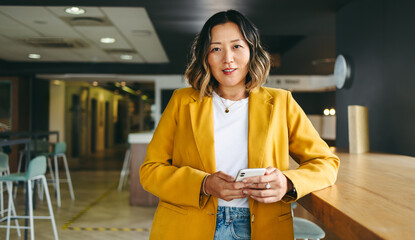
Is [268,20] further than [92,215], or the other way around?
[92,215]

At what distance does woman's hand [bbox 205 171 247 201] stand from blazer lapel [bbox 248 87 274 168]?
0.15m

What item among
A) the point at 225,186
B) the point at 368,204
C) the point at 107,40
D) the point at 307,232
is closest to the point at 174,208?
the point at 225,186

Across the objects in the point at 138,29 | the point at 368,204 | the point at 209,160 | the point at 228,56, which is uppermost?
the point at 138,29

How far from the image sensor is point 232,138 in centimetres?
124

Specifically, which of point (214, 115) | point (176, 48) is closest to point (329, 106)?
point (176, 48)

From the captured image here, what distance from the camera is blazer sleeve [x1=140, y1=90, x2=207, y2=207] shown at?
3.71 ft

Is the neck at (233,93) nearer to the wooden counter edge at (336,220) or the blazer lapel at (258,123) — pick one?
the blazer lapel at (258,123)

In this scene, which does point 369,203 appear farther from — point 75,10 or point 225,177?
point 75,10

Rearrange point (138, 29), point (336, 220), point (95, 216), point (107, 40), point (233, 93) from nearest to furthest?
1. point (336, 220)
2. point (233, 93)
3. point (95, 216)
4. point (138, 29)
5. point (107, 40)

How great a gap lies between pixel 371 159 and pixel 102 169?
7.78 metres

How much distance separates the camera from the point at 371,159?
2.12 metres

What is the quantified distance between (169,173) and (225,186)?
23cm

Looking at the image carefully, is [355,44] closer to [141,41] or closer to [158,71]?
[141,41]

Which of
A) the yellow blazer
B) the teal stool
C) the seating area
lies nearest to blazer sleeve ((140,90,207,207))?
the yellow blazer
